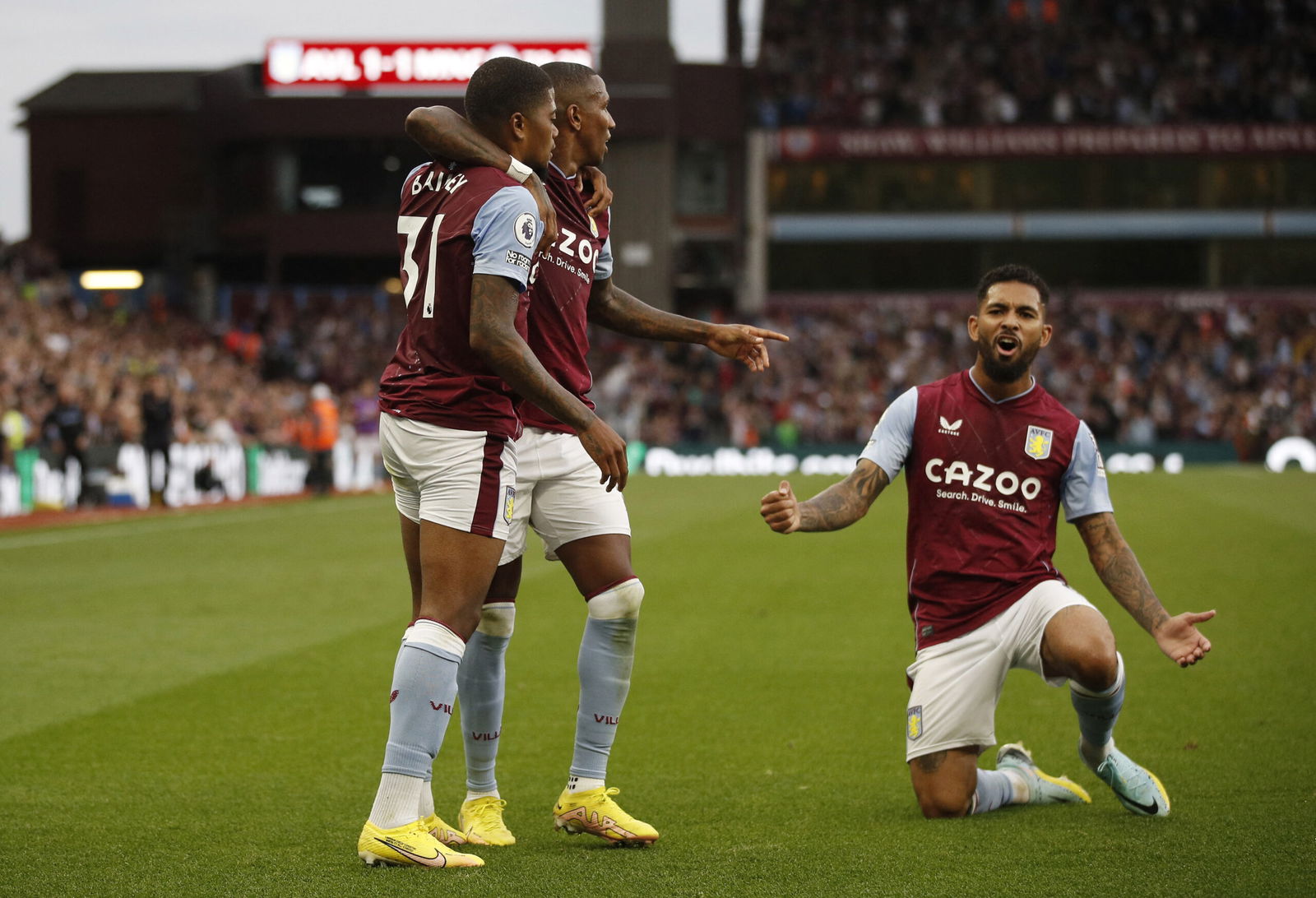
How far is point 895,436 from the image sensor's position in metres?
5.23

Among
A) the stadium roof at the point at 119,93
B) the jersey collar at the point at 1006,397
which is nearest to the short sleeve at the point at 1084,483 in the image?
the jersey collar at the point at 1006,397

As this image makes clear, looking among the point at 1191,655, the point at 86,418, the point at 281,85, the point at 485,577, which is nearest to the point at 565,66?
the point at 485,577

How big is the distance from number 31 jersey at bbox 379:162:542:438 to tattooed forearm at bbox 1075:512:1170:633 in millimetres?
2049

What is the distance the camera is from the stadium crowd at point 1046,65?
40844 mm

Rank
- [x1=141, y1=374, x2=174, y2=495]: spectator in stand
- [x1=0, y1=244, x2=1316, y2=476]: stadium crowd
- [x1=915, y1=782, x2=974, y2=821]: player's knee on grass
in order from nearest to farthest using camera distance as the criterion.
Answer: [x1=915, y1=782, x2=974, y2=821]: player's knee on grass, [x1=141, y1=374, x2=174, y2=495]: spectator in stand, [x1=0, y1=244, x2=1316, y2=476]: stadium crowd

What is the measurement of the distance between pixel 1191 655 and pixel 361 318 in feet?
117

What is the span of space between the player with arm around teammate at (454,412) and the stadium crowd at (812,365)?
22.0 meters

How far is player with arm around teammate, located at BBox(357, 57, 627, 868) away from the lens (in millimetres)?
4129

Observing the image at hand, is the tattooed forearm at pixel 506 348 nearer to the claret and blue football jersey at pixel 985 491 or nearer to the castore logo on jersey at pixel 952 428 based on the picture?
the claret and blue football jersey at pixel 985 491

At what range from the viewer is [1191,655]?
4391mm

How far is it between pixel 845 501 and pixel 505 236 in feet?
5.04

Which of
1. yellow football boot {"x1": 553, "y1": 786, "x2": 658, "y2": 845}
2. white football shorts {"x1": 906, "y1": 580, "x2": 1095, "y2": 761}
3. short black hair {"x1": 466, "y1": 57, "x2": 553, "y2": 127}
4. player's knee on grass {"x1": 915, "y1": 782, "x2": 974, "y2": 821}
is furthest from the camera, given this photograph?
white football shorts {"x1": 906, "y1": 580, "x2": 1095, "y2": 761}

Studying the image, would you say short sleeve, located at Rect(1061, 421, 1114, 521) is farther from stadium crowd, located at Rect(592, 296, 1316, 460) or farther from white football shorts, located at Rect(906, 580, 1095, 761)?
stadium crowd, located at Rect(592, 296, 1316, 460)

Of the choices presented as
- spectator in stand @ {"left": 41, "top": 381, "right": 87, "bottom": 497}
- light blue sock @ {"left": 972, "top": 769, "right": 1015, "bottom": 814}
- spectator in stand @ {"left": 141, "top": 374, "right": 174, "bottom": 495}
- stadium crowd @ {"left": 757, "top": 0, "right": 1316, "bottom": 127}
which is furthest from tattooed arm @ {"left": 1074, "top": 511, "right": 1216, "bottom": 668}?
stadium crowd @ {"left": 757, "top": 0, "right": 1316, "bottom": 127}
